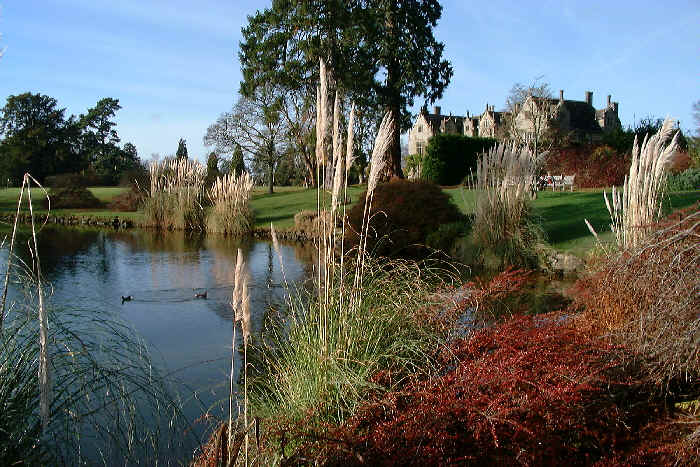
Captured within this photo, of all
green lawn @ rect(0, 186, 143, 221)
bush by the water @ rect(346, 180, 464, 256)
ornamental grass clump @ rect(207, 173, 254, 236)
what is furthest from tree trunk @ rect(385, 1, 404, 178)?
bush by the water @ rect(346, 180, 464, 256)

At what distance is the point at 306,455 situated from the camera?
2705mm

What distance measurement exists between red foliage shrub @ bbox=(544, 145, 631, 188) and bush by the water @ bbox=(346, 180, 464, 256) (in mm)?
11700

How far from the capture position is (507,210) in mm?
10023

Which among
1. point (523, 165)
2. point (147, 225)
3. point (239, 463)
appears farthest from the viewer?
point (147, 225)

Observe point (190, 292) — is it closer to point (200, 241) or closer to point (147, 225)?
point (200, 241)

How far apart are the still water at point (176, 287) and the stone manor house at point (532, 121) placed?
47.3 ft

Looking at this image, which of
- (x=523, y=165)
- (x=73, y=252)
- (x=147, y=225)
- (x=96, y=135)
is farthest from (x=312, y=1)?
(x=96, y=135)

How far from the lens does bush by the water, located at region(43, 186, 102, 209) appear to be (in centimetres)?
2498

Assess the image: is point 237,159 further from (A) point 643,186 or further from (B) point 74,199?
(A) point 643,186

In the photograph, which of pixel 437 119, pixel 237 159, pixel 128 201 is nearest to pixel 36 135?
pixel 237 159

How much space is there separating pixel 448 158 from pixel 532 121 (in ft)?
19.0

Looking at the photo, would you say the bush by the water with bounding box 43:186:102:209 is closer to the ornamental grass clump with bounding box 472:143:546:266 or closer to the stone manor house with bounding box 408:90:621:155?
the stone manor house with bounding box 408:90:621:155

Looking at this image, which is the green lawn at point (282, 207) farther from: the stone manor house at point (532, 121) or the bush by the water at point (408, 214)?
the stone manor house at point (532, 121)

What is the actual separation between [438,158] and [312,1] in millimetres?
8936
